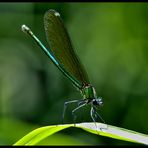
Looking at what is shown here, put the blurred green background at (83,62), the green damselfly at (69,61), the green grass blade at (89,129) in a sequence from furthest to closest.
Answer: the blurred green background at (83,62) < the green damselfly at (69,61) < the green grass blade at (89,129)

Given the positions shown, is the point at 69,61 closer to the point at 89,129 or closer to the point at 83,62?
the point at 89,129

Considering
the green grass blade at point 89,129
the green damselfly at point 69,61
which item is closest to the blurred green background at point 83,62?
the green damselfly at point 69,61

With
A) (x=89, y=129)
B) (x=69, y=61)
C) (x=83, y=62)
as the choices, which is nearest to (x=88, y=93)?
(x=69, y=61)

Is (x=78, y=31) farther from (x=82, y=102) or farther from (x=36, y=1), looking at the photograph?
(x=82, y=102)

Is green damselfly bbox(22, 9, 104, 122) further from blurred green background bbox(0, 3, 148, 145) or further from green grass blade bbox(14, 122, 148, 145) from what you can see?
blurred green background bbox(0, 3, 148, 145)

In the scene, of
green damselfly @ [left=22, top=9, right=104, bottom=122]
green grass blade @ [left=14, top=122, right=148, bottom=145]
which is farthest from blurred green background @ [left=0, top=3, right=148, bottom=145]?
green grass blade @ [left=14, top=122, right=148, bottom=145]

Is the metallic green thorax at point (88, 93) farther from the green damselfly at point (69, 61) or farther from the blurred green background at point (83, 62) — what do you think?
the blurred green background at point (83, 62)

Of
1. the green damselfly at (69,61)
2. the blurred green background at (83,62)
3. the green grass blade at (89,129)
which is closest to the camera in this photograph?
the green grass blade at (89,129)

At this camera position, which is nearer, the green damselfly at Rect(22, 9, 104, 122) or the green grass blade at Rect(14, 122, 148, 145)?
the green grass blade at Rect(14, 122, 148, 145)
